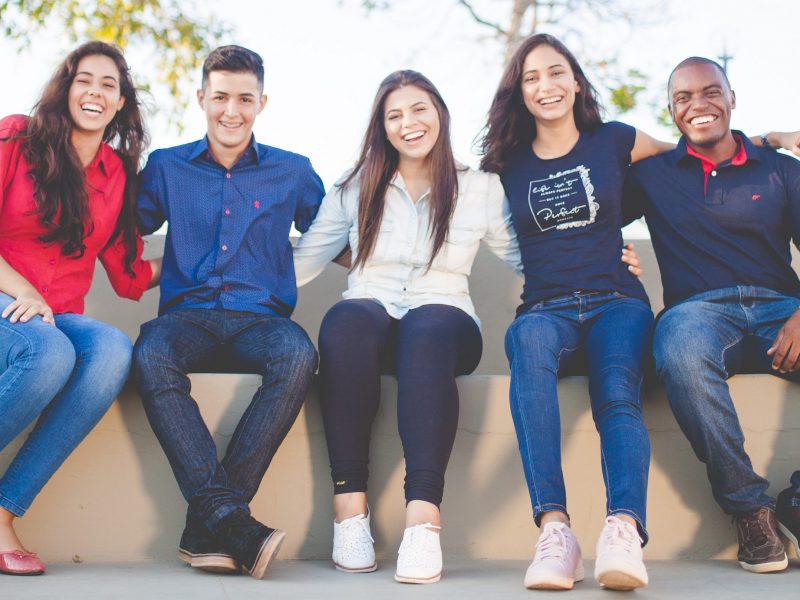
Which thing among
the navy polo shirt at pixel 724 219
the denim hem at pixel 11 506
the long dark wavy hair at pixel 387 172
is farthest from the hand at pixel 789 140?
the denim hem at pixel 11 506

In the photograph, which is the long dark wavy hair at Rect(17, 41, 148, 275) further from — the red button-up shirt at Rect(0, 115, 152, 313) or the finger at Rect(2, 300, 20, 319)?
the finger at Rect(2, 300, 20, 319)

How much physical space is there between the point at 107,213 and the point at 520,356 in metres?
1.24

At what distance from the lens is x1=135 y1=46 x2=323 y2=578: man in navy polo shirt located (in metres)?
2.29

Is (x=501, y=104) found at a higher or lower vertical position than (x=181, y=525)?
higher

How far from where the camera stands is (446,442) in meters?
2.36

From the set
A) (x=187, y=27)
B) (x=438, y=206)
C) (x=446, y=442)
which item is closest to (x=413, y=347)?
(x=446, y=442)

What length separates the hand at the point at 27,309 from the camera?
2.41 m

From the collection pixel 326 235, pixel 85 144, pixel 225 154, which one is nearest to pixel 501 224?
pixel 326 235

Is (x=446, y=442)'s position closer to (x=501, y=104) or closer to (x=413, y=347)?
(x=413, y=347)

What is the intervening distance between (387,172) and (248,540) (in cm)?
124

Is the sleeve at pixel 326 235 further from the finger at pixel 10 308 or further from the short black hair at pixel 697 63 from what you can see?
the short black hair at pixel 697 63

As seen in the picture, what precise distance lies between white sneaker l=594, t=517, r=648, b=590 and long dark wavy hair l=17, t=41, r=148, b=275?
159 centimetres

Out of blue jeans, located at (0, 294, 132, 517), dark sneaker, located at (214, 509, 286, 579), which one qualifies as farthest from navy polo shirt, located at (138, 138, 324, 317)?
dark sneaker, located at (214, 509, 286, 579)

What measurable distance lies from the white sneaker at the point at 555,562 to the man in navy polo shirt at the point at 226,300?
58 centimetres
